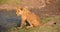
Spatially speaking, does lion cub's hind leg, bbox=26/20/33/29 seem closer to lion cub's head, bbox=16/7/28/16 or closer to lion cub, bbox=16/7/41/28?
lion cub, bbox=16/7/41/28

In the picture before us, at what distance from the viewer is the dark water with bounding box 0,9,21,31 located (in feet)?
21.0

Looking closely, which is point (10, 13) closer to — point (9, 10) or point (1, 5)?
point (9, 10)

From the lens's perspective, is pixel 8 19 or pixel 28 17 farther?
pixel 8 19

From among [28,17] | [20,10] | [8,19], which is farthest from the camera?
[8,19]

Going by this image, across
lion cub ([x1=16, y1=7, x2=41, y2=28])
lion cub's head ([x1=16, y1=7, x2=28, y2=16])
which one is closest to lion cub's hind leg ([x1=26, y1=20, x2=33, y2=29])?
lion cub ([x1=16, y1=7, x2=41, y2=28])

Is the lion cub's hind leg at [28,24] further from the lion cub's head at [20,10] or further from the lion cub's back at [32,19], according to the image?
the lion cub's head at [20,10]

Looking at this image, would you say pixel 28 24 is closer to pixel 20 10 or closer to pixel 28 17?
pixel 28 17

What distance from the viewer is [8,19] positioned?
722cm

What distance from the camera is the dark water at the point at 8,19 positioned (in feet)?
21.0

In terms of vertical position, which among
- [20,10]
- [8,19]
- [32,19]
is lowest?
[8,19]

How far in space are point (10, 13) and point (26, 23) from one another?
257cm

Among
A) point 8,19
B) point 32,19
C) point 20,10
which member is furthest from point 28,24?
point 8,19

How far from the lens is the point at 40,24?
5766 millimetres

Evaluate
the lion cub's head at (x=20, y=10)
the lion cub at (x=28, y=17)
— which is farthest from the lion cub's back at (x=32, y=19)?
the lion cub's head at (x=20, y=10)
